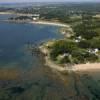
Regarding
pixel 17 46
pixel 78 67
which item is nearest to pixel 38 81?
pixel 78 67

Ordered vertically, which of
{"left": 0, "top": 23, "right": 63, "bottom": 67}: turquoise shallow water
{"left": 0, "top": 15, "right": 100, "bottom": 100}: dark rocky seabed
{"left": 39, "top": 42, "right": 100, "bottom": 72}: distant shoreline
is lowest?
{"left": 0, "top": 23, "right": 63, "bottom": 67}: turquoise shallow water

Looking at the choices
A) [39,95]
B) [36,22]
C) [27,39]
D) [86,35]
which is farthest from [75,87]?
[36,22]

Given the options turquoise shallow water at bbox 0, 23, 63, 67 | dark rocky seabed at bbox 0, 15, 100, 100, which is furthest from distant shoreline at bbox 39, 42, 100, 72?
turquoise shallow water at bbox 0, 23, 63, 67

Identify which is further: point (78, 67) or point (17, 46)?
point (17, 46)

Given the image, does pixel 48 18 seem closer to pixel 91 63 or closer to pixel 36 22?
pixel 36 22

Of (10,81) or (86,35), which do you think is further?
(86,35)

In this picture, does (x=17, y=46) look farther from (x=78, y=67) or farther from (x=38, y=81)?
(x=38, y=81)

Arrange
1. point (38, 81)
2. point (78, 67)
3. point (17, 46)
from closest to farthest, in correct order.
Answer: point (38, 81)
point (78, 67)
point (17, 46)

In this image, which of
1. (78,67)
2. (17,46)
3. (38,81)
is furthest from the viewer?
(17,46)

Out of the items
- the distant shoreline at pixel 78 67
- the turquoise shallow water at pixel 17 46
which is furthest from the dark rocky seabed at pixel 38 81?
the distant shoreline at pixel 78 67

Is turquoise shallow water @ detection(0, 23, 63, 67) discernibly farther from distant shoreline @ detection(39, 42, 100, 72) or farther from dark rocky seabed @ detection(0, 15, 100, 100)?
distant shoreline @ detection(39, 42, 100, 72)

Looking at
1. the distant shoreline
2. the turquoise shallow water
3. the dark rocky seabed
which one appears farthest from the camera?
the turquoise shallow water
